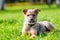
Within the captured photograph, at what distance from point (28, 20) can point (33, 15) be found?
0.21 metres

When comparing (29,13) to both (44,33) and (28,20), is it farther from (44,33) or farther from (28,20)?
(44,33)

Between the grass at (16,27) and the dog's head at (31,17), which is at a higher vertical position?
the dog's head at (31,17)

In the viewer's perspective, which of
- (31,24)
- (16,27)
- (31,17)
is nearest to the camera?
(31,17)

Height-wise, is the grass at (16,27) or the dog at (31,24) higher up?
the dog at (31,24)

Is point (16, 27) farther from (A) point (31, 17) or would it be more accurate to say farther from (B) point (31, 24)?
(A) point (31, 17)

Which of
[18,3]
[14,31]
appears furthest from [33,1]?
[14,31]

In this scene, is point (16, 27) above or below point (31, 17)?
below

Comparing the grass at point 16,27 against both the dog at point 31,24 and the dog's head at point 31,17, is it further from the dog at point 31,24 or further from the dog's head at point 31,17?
the dog's head at point 31,17

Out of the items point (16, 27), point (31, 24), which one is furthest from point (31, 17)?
point (16, 27)

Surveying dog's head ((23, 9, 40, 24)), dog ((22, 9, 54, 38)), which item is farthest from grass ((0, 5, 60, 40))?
dog's head ((23, 9, 40, 24))

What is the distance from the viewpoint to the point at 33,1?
6284 cm

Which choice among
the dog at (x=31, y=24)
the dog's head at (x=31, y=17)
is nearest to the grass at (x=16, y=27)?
the dog at (x=31, y=24)

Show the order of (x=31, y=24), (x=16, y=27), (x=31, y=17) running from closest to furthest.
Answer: (x=31, y=17) → (x=31, y=24) → (x=16, y=27)

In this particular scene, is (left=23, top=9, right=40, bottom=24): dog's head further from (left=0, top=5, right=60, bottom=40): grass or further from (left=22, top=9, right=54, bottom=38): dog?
(left=0, top=5, right=60, bottom=40): grass
